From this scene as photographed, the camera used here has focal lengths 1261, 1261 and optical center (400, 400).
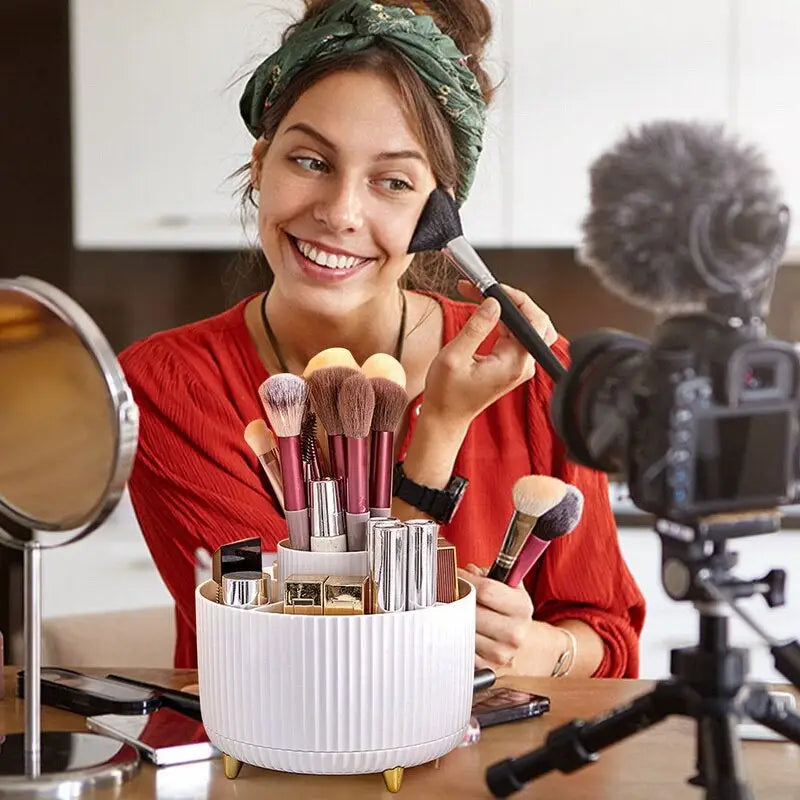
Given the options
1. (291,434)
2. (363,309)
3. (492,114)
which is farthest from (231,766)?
(492,114)

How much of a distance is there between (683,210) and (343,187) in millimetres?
641

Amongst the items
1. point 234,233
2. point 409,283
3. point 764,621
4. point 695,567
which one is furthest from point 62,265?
point 695,567

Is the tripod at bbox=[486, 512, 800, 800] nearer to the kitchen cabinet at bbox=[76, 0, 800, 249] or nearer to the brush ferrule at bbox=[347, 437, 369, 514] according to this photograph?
the brush ferrule at bbox=[347, 437, 369, 514]

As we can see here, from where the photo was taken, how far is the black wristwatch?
0.95 metres

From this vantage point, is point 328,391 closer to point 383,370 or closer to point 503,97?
point 383,370

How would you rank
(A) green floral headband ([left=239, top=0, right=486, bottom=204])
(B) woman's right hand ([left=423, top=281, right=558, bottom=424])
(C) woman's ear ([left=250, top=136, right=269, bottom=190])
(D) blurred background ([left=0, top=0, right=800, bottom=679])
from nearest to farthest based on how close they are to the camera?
1. (B) woman's right hand ([left=423, top=281, right=558, bottom=424])
2. (A) green floral headband ([left=239, top=0, right=486, bottom=204])
3. (C) woman's ear ([left=250, top=136, right=269, bottom=190])
4. (D) blurred background ([left=0, top=0, right=800, bottom=679])

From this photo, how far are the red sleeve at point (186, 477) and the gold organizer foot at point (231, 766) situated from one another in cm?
38

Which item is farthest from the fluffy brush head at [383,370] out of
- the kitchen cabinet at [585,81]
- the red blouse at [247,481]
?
the kitchen cabinet at [585,81]

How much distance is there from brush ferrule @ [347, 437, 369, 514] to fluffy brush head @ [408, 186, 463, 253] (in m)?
0.32

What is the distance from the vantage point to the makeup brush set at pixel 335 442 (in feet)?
2.34

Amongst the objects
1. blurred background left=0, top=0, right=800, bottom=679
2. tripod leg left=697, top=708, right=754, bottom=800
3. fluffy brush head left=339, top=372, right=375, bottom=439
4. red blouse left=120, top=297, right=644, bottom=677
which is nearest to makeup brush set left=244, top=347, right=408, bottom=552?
fluffy brush head left=339, top=372, right=375, bottom=439

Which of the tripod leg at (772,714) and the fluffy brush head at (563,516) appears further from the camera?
the fluffy brush head at (563,516)

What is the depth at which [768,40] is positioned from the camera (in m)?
2.20

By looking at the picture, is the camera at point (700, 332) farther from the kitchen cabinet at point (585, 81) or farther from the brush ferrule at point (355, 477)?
the kitchen cabinet at point (585, 81)
